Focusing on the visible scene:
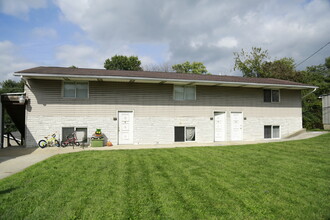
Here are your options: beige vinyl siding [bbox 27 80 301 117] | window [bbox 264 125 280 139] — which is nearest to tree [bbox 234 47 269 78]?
beige vinyl siding [bbox 27 80 301 117]

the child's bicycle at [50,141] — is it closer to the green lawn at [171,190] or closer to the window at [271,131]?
the green lawn at [171,190]

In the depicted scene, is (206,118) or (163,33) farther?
(163,33)

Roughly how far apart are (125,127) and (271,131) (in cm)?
1012

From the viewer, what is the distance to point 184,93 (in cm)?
1289

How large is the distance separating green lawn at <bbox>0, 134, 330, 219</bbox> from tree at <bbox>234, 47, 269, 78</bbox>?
2556cm

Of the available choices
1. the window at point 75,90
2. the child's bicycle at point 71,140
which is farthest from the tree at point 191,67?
the child's bicycle at point 71,140

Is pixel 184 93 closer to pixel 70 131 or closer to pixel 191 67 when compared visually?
pixel 70 131

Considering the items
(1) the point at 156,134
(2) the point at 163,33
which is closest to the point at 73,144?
(1) the point at 156,134

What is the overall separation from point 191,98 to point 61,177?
9.26 metres

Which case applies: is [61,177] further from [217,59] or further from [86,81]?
[217,59]

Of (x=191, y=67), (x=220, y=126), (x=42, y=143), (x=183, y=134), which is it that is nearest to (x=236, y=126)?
(x=220, y=126)

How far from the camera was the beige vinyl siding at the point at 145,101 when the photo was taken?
11.2m

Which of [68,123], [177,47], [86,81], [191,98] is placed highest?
[177,47]

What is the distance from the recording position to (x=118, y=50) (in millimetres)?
36656
